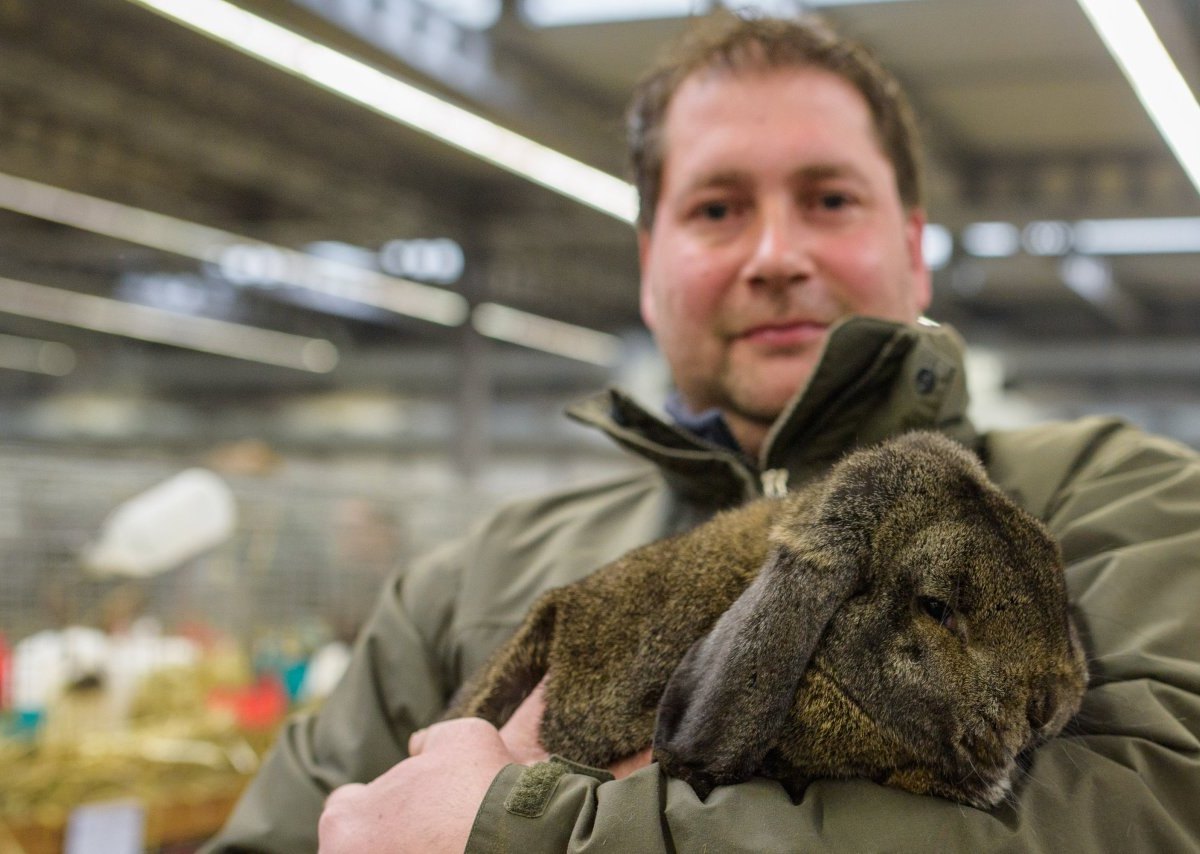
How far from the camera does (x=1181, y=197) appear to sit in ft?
33.9

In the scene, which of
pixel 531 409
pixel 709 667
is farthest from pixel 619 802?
pixel 531 409

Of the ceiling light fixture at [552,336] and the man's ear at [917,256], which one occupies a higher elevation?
the ceiling light fixture at [552,336]

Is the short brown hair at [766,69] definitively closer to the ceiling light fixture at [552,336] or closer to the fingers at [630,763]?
the fingers at [630,763]

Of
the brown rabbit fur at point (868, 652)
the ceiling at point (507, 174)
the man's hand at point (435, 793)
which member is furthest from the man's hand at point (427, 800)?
the ceiling at point (507, 174)

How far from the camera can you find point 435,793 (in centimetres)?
167

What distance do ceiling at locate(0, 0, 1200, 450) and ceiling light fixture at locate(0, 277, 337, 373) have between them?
2.08 feet

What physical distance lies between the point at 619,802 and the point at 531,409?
20170 millimetres

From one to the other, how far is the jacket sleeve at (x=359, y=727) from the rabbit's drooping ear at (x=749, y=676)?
2.69ft

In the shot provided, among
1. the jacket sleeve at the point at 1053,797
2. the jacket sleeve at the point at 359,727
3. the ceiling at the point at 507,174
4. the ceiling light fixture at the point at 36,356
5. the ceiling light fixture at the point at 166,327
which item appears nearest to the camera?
the jacket sleeve at the point at 1053,797

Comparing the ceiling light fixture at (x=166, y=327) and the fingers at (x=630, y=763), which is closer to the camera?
the fingers at (x=630, y=763)

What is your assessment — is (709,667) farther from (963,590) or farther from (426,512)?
(426,512)

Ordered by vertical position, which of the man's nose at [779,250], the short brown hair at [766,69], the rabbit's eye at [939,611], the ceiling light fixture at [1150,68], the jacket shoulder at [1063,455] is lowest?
the rabbit's eye at [939,611]

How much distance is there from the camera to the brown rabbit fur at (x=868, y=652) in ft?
4.99

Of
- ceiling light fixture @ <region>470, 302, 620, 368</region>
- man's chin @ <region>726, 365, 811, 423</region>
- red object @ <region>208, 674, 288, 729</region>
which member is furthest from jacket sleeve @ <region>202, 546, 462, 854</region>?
ceiling light fixture @ <region>470, 302, 620, 368</region>
